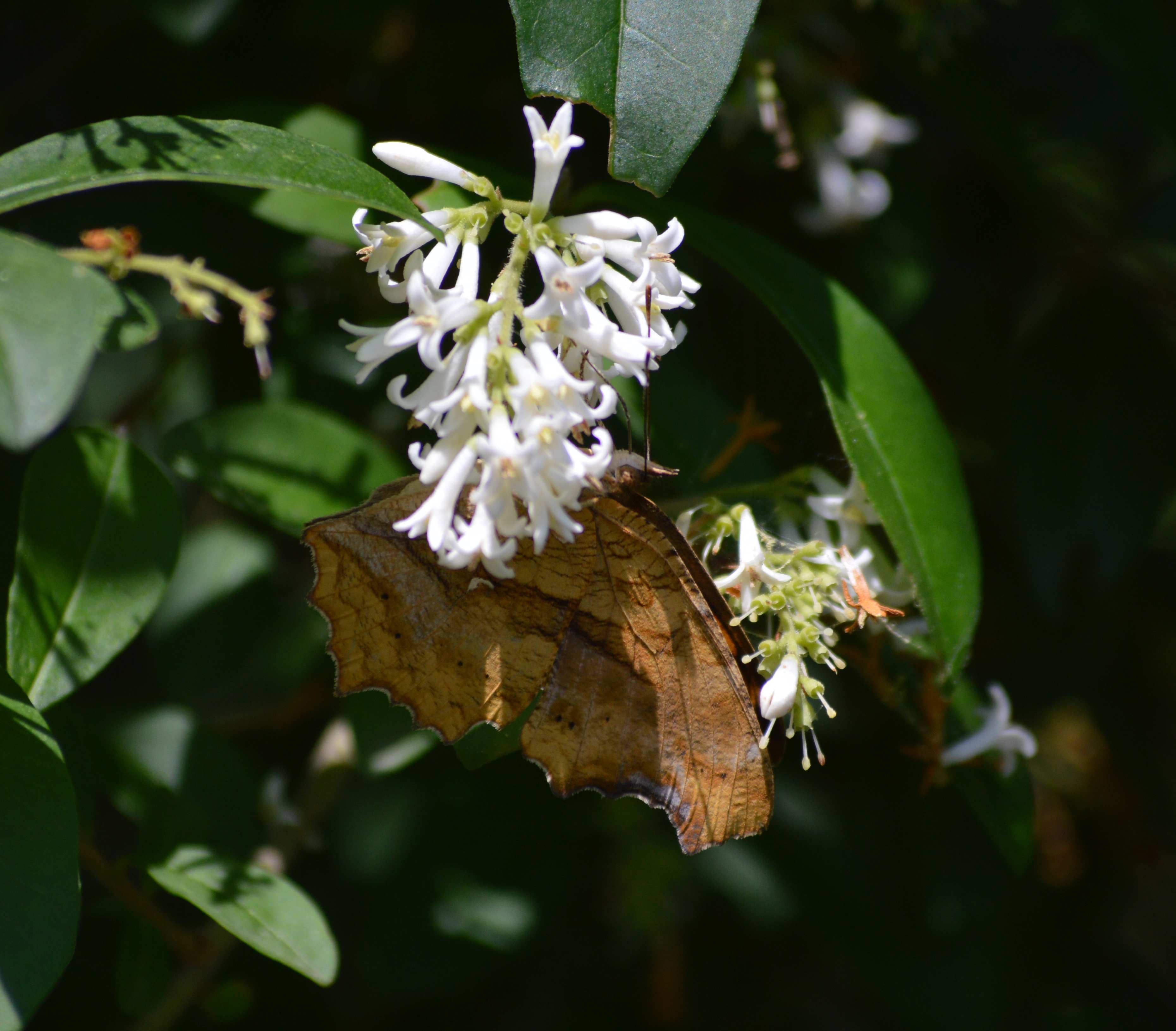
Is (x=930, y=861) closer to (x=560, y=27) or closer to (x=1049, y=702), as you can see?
(x=1049, y=702)

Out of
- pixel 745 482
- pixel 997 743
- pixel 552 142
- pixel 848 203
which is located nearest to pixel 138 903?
pixel 745 482

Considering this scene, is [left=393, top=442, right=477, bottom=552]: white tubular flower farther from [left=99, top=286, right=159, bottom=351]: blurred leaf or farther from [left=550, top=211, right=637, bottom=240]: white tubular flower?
[left=99, top=286, right=159, bottom=351]: blurred leaf

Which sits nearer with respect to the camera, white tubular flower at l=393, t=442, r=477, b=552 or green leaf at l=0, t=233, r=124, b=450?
green leaf at l=0, t=233, r=124, b=450

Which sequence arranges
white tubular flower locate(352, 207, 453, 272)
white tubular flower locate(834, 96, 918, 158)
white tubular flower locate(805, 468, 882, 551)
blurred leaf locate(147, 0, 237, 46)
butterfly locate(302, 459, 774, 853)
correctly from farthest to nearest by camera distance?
white tubular flower locate(834, 96, 918, 158) < blurred leaf locate(147, 0, 237, 46) < white tubular flower locate(805, 468, 882, 551) < butterfly locate(302, 459, 774, 853) < white tubular flower locate(352, 207, 453, 272)

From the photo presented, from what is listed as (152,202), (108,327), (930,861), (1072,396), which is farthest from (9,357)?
(930,861)

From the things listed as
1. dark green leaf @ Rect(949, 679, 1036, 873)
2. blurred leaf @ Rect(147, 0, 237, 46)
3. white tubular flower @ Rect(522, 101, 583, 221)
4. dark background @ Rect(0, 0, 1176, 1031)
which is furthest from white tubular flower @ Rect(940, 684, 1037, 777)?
blurred leaf @ Rect(147, 0, 237, 46)

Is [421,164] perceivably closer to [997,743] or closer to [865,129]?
[997,743]

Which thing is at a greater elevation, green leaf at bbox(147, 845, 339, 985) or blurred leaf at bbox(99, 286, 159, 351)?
blurred leaf at bbox(99, 286, 159, 351)

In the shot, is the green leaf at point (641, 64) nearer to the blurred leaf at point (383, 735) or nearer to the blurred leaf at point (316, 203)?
the blurred leaf at point (316, 203)
